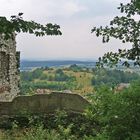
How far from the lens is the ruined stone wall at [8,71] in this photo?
18562mm

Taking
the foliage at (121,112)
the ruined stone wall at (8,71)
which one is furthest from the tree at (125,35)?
the ruined stone wall at (8,71)

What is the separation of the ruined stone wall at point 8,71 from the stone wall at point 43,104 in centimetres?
197

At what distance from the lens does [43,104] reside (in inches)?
649

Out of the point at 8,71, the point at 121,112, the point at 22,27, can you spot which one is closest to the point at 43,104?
the point at 8,71

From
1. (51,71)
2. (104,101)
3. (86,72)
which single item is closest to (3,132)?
(104,101)

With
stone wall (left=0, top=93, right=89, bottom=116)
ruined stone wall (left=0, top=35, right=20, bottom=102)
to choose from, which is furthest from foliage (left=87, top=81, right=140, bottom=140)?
ruined stone wall (left=0, top=35, right=20, bottom=102)

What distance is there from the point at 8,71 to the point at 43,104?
2.98 meters

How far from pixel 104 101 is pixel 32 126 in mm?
7702

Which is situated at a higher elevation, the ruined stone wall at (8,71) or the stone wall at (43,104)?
the ruined stone wall at (8,71)

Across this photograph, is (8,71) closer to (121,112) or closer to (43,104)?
(43,104)

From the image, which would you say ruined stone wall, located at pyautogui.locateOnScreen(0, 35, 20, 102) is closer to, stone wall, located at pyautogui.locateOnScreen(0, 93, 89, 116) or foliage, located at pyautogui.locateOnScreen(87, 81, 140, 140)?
stone wall, located at pyautogui.locateOnScreen(0, 93, 89, 116)

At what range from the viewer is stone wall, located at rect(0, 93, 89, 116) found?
16.2 meters

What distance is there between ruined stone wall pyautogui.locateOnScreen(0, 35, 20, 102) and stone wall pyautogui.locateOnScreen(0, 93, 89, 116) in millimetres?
1969

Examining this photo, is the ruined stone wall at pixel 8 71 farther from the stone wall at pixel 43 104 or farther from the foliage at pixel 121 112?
the foliage at pixel 121 112
